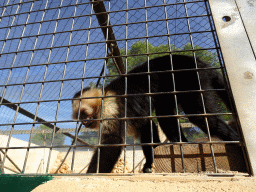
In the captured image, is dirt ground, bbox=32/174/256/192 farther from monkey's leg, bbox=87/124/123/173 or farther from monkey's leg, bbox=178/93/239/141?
monkey's leg, bbox=178/93/239/141

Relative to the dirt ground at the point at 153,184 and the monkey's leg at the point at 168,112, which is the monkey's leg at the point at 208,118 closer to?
the monkey's leg at the point at 168,112

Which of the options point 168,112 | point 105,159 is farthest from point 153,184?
point 168,112

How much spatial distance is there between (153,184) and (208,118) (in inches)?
69.1

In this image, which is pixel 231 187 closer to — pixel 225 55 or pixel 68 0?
pixel 225 55

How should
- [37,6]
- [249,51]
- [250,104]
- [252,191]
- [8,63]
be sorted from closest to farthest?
1. [252,191]
2. [250,104]
3. [249,51]
4. [37,6]
5. [8,63]

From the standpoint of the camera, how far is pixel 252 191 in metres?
0.84

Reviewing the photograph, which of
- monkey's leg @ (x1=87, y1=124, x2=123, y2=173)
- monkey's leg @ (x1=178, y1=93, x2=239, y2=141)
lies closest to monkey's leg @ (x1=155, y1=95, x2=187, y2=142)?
monkey's leg @ (x1=178, y1=93, x2=239, y2=141)

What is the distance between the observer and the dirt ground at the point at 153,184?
90 cm

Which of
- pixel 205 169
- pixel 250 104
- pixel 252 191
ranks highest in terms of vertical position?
pixel 250 104

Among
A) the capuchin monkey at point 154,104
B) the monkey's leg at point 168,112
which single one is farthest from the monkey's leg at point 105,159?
the monkey's leg at point 168,112

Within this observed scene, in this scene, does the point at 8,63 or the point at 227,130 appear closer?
the point at 227,130

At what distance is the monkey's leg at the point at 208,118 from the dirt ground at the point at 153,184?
148 centimetres

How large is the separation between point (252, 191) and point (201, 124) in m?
1.86

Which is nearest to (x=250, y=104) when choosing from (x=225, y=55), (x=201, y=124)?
(x=225, y=55)
